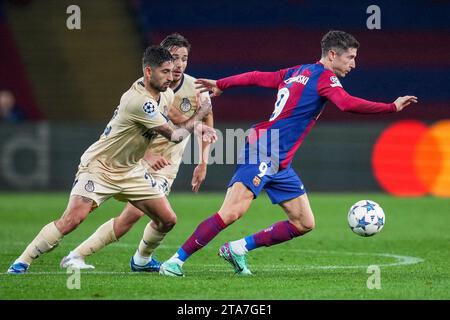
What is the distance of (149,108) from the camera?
8.15 m

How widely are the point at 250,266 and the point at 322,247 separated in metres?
2.15

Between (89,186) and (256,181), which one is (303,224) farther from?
(89,186)

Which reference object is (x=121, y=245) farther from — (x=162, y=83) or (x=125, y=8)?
(x=125, y=8)

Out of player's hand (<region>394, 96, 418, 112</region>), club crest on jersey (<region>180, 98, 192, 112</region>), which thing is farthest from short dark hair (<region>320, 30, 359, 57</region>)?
club crest on jersey (<region>180, 98, 192, 112</region>)

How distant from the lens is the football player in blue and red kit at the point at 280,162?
8297 millimetres

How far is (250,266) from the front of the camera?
9.32 metres

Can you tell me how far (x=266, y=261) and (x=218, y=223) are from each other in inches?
67.1

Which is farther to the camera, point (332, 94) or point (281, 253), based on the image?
point (281, 253)

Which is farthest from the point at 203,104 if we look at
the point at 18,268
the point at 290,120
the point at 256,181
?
the point at 18,268

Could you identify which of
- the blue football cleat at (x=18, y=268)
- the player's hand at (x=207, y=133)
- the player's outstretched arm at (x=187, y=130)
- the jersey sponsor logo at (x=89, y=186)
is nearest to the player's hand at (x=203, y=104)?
the player's outstretched arm at (x=187, y=130)

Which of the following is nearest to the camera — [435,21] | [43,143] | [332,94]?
[332,94]

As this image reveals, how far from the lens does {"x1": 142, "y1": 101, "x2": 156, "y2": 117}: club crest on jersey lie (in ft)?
26.7
